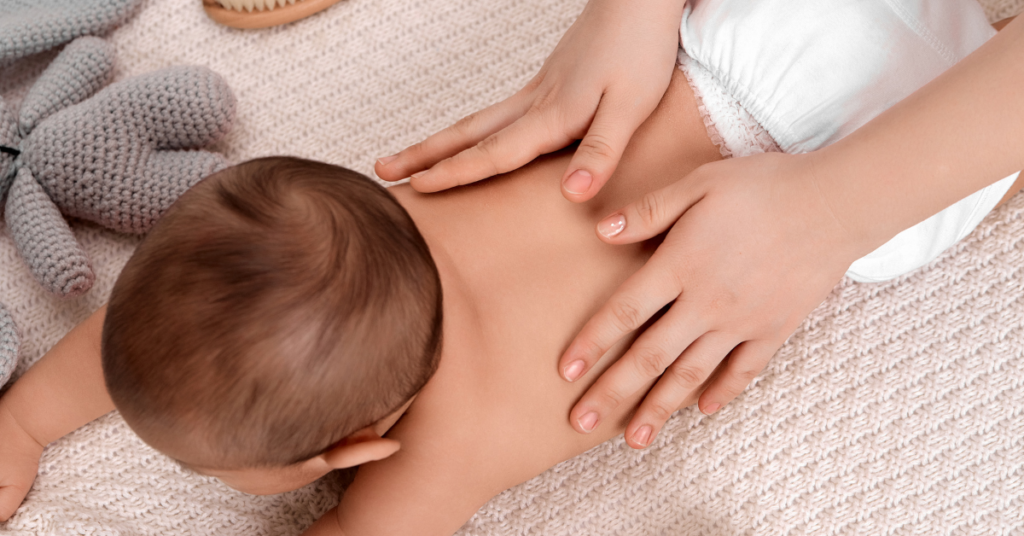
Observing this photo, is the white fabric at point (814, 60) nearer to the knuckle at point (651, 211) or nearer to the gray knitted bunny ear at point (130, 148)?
the knuckle at point (651, 211)

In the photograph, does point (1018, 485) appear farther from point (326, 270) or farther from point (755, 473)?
point (326, 270)

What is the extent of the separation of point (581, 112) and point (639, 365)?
0.95ft

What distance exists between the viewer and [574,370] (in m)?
0.76

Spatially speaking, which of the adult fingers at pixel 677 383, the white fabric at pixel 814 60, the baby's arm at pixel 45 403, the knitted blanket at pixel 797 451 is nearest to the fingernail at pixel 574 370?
the adult fingers at pixel 677 383

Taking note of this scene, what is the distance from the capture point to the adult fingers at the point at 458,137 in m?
0.86

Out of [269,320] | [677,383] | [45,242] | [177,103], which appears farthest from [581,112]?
[45,242]

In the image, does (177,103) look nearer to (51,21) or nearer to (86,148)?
(86,148)

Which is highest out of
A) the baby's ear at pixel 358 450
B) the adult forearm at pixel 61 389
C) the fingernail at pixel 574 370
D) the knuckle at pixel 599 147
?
the knuckle at pixel 599 147

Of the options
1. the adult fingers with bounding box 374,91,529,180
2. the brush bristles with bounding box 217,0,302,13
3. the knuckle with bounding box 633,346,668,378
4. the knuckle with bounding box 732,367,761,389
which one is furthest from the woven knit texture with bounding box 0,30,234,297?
the knuckle with bounding box 732,367,761,389

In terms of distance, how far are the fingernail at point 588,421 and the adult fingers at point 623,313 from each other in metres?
0.05

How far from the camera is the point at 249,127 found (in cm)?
108

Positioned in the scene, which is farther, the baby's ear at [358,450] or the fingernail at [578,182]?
the fingernail at [578,182]

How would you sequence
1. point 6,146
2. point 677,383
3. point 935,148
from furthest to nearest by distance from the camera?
point 6,146 → point 677,383 → point 935,148

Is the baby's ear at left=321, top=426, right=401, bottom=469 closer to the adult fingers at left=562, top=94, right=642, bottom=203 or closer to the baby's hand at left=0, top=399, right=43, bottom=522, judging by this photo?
the adult fingers at left=562, top=94, right=642, bottom=203
